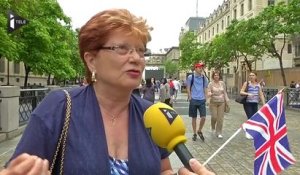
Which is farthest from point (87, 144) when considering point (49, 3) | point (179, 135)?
point (49, 3)

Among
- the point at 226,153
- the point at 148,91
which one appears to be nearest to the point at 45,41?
the point at 148,91

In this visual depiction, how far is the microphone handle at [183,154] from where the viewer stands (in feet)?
4.79

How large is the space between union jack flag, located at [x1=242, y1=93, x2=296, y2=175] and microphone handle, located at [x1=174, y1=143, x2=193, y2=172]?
217 cm

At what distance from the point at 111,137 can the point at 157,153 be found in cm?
23

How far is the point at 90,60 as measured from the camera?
226 cm

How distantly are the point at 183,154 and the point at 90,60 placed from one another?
37.0 inches

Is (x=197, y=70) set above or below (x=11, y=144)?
above

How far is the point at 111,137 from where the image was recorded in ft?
6.95

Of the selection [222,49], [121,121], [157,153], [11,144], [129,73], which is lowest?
[11,144]

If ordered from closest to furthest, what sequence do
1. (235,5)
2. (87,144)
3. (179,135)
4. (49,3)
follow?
(179,135)
(87,144)
(49,3)
(235,5)

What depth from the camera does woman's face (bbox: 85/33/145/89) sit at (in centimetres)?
210

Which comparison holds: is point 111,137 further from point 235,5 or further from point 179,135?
point 235,5

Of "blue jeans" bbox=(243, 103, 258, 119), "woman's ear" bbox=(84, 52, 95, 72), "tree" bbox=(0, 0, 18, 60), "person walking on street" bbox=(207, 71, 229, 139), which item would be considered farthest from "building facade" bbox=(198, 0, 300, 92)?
"woman's ear" bbox=(84, 52, 95, 72)

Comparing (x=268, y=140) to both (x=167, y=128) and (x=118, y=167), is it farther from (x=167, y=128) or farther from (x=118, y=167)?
(x=167, y=128)
